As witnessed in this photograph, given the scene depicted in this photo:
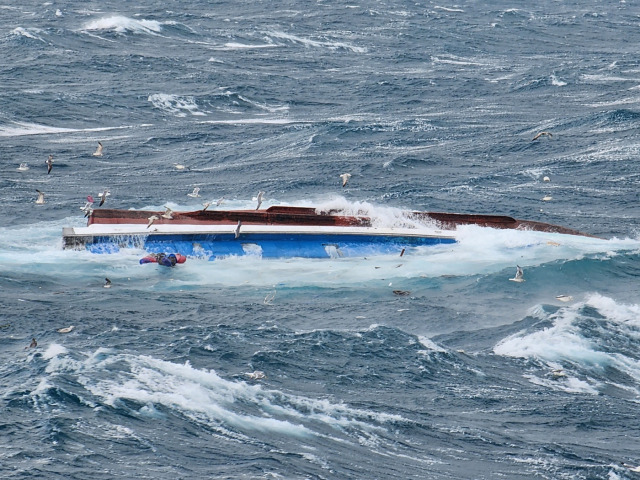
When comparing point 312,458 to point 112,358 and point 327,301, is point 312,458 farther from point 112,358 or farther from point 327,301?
point 327,301

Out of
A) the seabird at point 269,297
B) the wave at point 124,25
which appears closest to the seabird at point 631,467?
the seabird at point 269,297

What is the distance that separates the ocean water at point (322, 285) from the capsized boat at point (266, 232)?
1.10 m

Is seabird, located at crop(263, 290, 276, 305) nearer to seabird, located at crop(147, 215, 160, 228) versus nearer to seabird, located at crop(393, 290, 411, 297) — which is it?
seabird, located at crop(393, 290, 411, 297)

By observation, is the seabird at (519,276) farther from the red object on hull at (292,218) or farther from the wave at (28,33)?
the wave at (28,33)

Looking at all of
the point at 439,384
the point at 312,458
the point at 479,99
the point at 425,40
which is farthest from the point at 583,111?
the point at 312,458

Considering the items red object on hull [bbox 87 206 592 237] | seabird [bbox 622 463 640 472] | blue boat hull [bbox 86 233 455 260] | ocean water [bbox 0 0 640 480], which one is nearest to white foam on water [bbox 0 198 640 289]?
ocean water [bbox 0 0 640 480]

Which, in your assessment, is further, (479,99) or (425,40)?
(425,40)

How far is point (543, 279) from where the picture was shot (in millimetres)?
46219

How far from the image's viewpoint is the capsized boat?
161ft

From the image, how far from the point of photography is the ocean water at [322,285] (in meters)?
28.8

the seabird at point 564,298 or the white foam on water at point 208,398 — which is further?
the seabird at point 564,298

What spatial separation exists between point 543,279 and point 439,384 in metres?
14.4

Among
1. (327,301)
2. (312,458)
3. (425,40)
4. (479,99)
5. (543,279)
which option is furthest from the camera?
(425,40)

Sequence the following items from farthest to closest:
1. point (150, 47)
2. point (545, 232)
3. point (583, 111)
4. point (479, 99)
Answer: point (150, 47) → point (479, 99) → point (583, 111) → point (545, 232)
